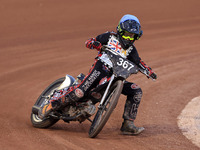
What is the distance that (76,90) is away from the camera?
23.7 ft

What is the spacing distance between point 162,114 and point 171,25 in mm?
11390

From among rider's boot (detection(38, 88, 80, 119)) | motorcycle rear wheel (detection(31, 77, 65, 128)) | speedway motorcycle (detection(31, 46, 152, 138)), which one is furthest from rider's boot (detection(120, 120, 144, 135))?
motorcycle rear wheel (detection(31, 77, 65, 128))

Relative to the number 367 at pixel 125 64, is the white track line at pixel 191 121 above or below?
below

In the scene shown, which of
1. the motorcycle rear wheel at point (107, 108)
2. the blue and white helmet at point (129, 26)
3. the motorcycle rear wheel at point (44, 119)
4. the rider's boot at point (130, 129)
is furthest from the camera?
the motorcycle rear wheel at point (44, 119)

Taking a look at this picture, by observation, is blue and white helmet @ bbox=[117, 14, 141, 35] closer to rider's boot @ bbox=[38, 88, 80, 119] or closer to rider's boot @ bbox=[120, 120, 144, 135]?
rider's boot @ bbox=[38, 88, 80, 119]

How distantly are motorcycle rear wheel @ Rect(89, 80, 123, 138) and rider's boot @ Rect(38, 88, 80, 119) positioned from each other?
482mm

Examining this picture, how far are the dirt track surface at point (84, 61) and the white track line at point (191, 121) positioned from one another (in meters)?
0.12

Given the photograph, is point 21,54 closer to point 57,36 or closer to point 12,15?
point 57,36

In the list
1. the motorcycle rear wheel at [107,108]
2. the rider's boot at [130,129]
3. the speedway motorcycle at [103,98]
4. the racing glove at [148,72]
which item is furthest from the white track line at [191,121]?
the motorcycle rear wheel at [107,108]

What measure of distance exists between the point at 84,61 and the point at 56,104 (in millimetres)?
6351

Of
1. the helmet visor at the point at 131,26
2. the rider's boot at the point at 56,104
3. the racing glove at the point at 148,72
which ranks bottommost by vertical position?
the rider's boot at the point at 56,104

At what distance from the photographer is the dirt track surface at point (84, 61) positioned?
718 cm

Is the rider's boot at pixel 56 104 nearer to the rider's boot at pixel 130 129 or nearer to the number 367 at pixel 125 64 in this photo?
the number 367 at pixel 125 64

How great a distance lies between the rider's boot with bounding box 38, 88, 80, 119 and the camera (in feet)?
23.7
